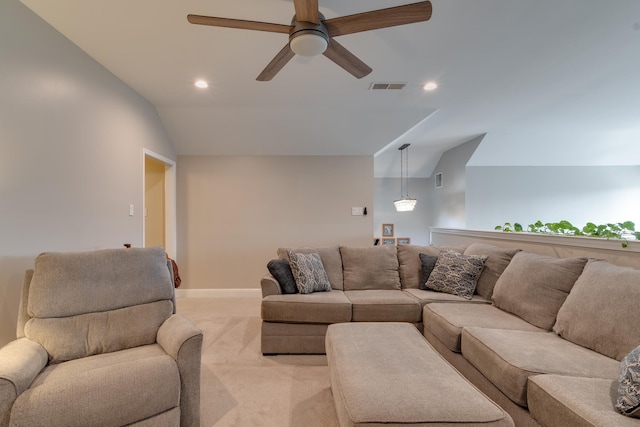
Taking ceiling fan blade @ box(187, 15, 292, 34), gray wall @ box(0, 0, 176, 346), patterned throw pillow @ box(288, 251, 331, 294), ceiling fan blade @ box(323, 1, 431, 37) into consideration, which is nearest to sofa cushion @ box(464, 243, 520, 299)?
patterned throw pillow @ box(288, 251, 331, 294)

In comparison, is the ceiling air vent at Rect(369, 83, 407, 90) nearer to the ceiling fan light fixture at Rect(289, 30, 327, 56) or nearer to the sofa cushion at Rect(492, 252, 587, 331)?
the ceiling fan light fixture at Rect(289, 30, 327, 56)

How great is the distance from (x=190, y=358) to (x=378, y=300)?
5.38ft

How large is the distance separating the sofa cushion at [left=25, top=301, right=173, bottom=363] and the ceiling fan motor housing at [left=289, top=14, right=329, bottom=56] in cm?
188

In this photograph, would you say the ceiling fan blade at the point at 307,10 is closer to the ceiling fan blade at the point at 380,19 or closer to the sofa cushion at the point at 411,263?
the ceiling fan blade at the point at 380,19

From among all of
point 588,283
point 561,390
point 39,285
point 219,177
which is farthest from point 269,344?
point 219,177

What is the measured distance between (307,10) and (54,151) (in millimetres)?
2113

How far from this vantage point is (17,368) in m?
1.24

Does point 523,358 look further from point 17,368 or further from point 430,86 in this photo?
point 430,86

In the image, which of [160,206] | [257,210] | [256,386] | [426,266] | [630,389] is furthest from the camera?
[257,210]

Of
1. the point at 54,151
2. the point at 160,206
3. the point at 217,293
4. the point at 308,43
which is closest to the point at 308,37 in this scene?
the point at 308,43

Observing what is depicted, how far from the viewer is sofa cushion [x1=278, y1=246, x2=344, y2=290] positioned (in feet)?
10.1

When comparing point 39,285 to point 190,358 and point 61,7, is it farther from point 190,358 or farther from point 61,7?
point 61,7

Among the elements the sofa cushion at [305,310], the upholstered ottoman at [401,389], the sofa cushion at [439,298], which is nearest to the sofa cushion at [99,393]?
the upholstered ottoman at [401,389]

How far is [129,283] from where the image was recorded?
Answer: 6.14 ft
